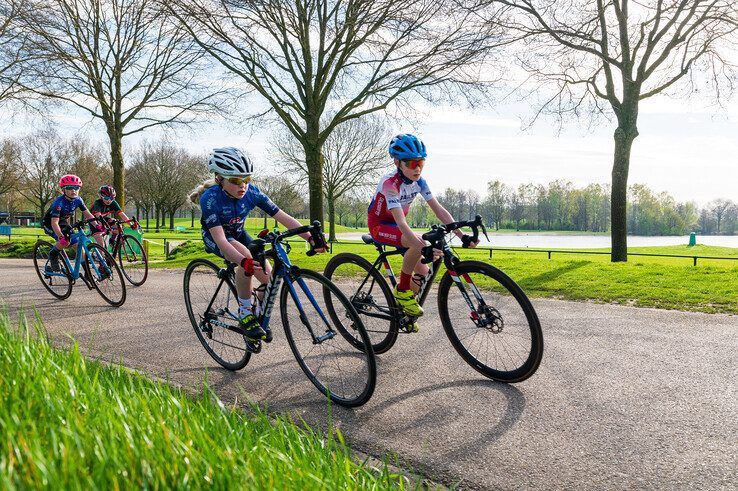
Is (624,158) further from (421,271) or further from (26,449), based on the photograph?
(26,449)

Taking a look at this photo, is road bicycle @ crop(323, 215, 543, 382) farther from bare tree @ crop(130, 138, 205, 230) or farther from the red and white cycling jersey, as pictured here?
bare tree @ crop(130, 138, 205, 230)

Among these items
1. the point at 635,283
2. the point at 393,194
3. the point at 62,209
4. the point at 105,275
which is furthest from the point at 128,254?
the point at 635,283

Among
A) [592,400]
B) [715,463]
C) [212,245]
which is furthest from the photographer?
[212,245]

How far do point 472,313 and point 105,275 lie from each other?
612cm

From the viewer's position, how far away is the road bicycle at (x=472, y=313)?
409 centimetres

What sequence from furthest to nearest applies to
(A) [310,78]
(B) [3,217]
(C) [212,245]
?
1. (B) [3,217]
2. (A) [310,78]
3. (C) [212,245]

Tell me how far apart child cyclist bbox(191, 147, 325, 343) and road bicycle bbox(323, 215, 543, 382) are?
2.29 ft

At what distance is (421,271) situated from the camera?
4852mm

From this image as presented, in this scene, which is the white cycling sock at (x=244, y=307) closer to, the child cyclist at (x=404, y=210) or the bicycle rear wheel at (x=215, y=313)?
the bicycle rear wheel at (x=215, y=313)

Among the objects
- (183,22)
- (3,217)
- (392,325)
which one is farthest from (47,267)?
(3,217)

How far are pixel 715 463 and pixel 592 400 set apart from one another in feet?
3.17

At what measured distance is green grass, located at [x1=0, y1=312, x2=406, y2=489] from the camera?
67.4 inches

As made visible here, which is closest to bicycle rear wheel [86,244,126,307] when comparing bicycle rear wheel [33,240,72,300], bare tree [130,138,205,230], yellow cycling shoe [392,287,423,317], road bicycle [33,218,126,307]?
road bicycle [33,218,126,307]

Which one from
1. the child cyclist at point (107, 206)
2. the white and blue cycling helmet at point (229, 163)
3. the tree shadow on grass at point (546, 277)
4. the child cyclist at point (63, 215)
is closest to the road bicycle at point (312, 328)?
the white and blue cycling helmet at point (229, 163)
